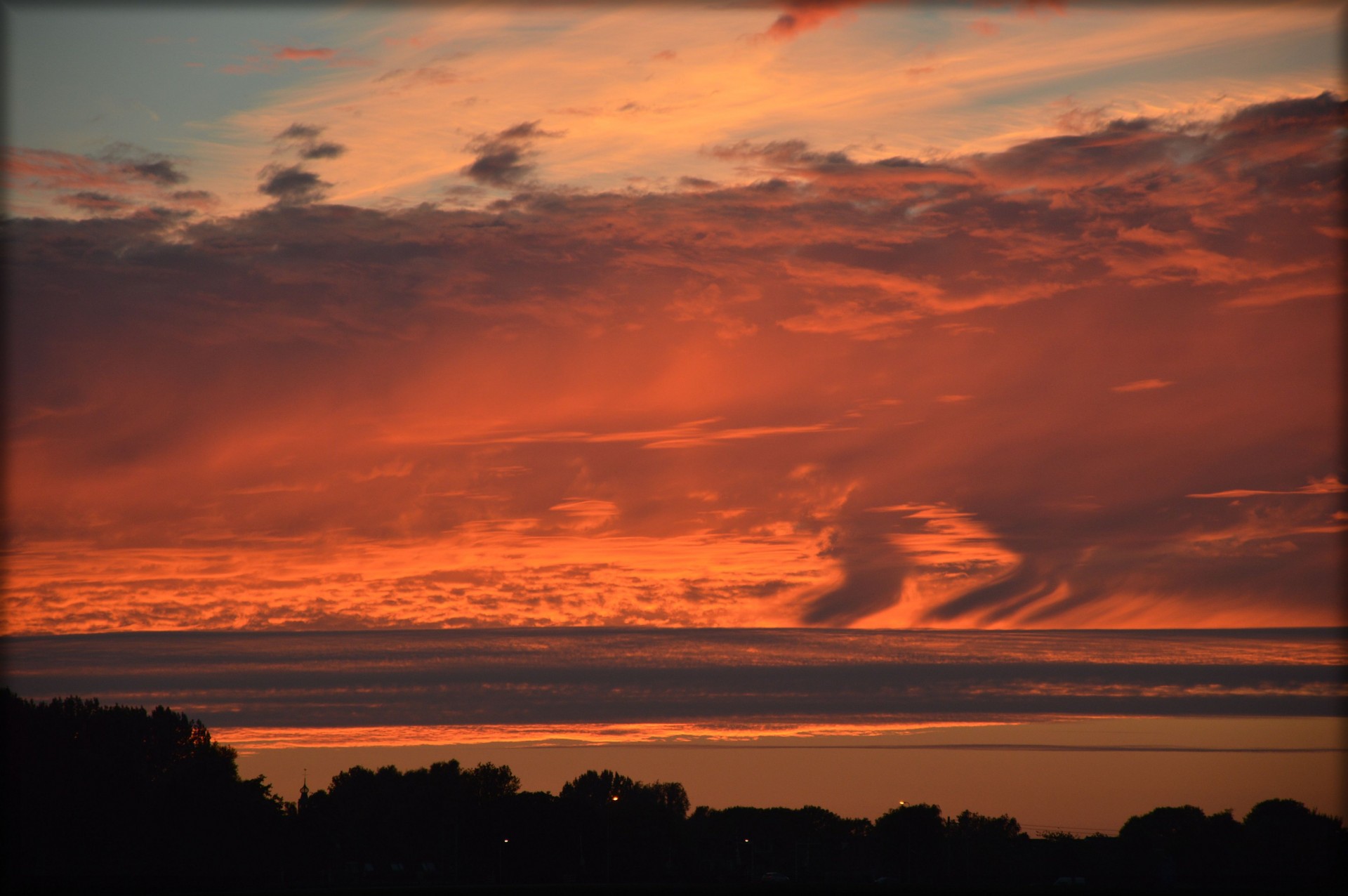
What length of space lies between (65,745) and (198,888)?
25.6 m

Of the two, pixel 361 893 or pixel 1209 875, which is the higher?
pixel 361 893

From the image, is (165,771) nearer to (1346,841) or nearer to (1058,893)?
(1058,893)

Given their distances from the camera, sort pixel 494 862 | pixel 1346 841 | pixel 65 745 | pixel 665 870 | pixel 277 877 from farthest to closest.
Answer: pixel 665 870
pixel 494 862
pixel 1346 841
pixel 277 877
pixel 65 745

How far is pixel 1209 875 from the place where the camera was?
178 m

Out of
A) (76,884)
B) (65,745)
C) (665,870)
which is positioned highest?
(65,745)

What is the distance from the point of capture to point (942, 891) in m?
101

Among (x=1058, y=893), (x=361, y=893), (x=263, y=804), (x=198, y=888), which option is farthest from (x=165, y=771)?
(x=1058, y=893)

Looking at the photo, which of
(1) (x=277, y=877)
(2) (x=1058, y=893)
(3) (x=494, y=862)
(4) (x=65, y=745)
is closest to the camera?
(2) (x=1058, y=893)

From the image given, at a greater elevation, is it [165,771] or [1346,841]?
[165,771]

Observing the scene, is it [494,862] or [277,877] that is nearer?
[277,877]

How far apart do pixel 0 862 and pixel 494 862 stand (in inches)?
3310

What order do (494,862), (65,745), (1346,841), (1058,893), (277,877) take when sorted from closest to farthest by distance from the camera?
1. (1058,893)
2. (65,745)
3. (277,877)
4. (1346,841)
5. (494,862)

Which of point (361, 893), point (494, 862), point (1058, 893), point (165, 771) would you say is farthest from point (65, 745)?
point (1058, 893)

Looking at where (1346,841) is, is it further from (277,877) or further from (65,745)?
(65,745)
